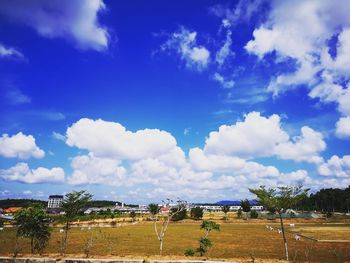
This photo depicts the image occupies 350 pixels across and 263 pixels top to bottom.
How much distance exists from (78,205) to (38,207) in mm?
8414

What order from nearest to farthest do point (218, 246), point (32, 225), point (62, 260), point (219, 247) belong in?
point (62, 260)
point (32, 225)
point (219, 247)
point (218, 246)

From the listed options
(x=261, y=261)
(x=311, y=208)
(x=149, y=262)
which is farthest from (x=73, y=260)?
(x=311, y=208)

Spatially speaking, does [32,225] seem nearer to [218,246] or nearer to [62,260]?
[62,260]

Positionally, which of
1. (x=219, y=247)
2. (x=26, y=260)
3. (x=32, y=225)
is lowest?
(x=219, y=247)

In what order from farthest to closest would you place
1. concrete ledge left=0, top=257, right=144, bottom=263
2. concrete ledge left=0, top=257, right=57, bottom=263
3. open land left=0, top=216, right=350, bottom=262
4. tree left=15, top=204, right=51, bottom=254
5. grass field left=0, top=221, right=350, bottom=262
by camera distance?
grass field left=0, top=221, right=350, bottom=262 → open land left=0, top=216, right=350, bottom=262 → tree left=15, top=204, right=51, bottom=254 → concrete ledge left=0, top=257, right=57, bottom=263 → concrete ledge left=0, top=257, right=144, bottom=263

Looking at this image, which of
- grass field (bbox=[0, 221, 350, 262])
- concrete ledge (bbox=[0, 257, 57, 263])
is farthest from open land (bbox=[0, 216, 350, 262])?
concrete ledge (bbox=[0, 257, 57, 263])

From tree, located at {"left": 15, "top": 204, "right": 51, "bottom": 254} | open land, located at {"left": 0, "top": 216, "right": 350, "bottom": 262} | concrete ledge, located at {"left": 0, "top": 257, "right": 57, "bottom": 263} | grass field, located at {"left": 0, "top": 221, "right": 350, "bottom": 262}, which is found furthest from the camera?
grass field, located at {"left": 0, "top": 221, "right": 350, "bottom": 262}

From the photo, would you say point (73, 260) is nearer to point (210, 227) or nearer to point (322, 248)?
point (210, 227)

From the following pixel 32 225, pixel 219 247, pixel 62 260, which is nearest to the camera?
pixel 62 260

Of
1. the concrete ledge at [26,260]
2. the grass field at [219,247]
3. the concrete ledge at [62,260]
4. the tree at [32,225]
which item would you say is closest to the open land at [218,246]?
the grass field at [219,247]

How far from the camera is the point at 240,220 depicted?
98.0 m

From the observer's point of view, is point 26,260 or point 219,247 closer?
point 26,260

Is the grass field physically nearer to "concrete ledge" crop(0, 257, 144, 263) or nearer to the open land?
the open land

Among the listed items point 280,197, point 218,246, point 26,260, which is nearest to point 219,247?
point 218,246
